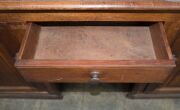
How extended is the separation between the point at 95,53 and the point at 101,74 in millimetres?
94

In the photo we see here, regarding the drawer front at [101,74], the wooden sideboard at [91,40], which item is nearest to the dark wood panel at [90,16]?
the wooden sideboard at [91,40]

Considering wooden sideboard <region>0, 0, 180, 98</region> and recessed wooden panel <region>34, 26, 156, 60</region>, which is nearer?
wooden sideboard <region>0, 0, 180, 98</region>

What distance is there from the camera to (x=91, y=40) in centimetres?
73

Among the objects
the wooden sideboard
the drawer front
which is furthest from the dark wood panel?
the drawer front

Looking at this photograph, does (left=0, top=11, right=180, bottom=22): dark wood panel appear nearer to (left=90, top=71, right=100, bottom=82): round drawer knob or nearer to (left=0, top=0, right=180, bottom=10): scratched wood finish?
(left=0, top=0, right=180, bottom=10): scratched wood finish

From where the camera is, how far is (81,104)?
46.7 inches

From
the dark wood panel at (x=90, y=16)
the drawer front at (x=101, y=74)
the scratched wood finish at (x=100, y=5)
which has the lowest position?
the drawer front at (x=101, y=74)

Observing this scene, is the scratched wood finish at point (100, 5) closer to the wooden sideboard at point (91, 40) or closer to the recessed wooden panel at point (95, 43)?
the wooden sideboard at point (91, 40)

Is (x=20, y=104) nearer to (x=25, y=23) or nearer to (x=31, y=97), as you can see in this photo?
(x=31, y=97)

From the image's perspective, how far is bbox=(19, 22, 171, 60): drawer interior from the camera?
692mm

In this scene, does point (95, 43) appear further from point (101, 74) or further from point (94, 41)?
point (101, 74)

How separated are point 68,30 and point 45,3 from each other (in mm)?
171

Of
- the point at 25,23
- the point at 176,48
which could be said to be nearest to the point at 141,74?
the point at 176,48

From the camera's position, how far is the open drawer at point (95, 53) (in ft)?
1.94
